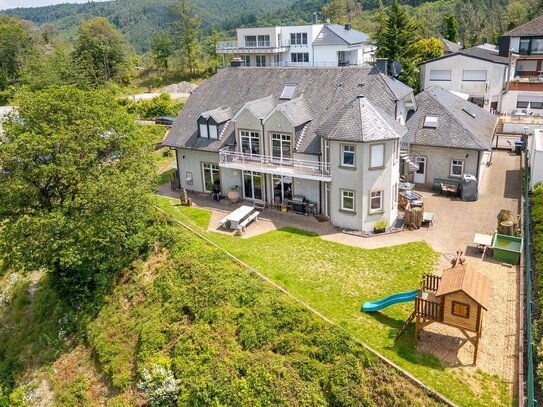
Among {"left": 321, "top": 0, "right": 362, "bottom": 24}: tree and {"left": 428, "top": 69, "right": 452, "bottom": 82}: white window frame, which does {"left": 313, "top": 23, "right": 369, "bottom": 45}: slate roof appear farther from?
{"left": 321, "top": 0, "right": 362, "bottom": 24}: tree

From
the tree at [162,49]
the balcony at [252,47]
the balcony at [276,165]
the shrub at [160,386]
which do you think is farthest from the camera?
the tree at [162,49]

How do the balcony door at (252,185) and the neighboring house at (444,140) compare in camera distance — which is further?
the balcony door at (252,185)

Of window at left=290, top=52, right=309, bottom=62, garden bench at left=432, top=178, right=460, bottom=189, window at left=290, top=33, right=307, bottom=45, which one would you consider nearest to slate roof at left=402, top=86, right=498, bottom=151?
garden bench at left=432, top=178, right=460, bottom=189

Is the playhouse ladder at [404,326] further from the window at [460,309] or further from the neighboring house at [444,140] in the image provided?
the neighboring house at [444,140]

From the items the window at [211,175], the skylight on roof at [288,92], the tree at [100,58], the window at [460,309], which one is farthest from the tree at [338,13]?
the window at [460,309]

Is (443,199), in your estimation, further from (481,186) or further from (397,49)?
(397,49)

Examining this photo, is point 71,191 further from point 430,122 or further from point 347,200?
point 430,122
